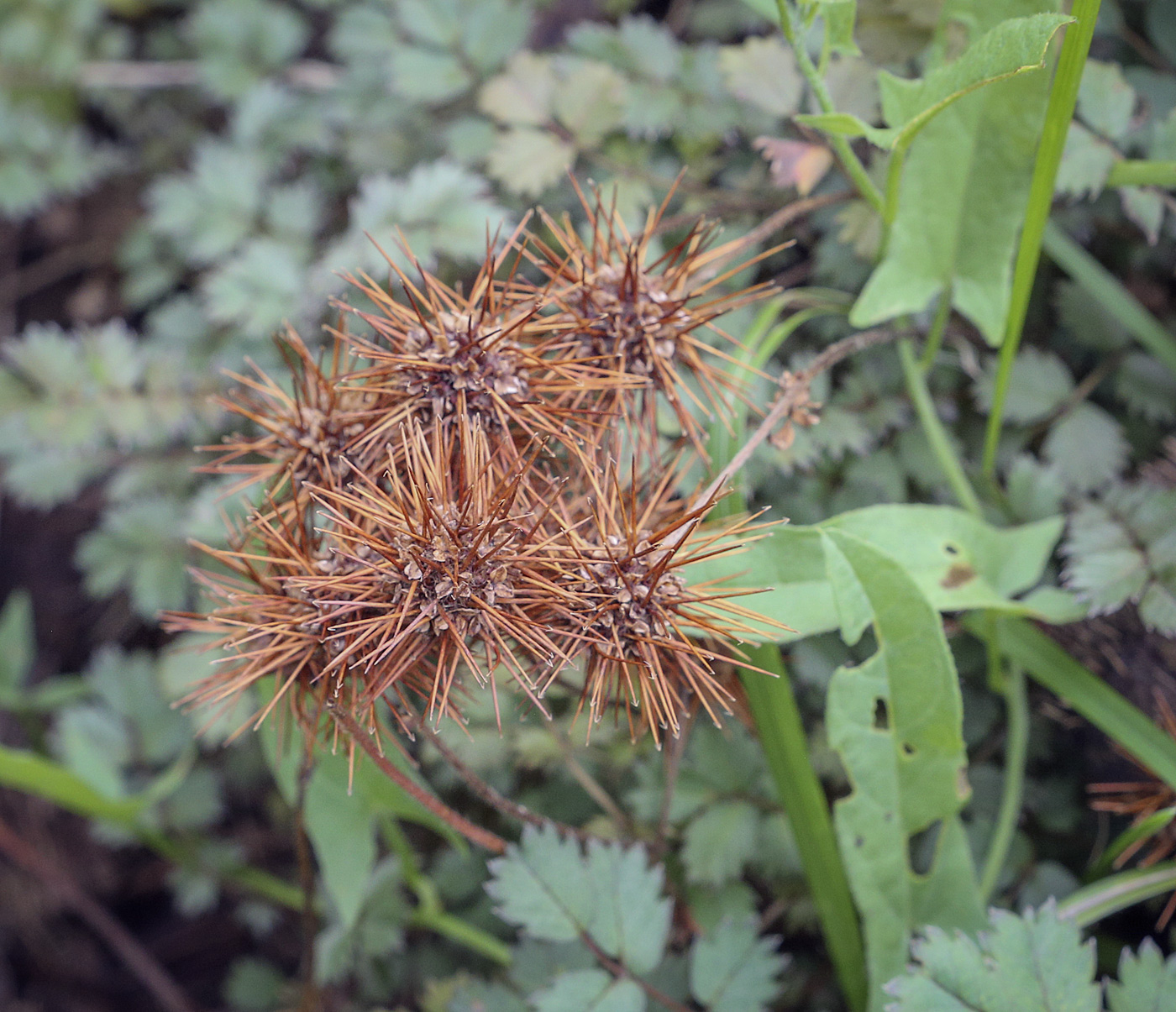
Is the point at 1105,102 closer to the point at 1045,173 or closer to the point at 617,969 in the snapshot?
the point at 1045,173

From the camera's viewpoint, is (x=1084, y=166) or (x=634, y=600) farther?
(x=1084, y=166)

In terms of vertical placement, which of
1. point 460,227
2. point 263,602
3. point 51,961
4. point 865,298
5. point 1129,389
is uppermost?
point 460,227

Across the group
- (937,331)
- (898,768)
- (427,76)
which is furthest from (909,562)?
(427,76)

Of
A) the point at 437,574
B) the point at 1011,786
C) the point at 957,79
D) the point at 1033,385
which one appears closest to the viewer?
the point at 437,574

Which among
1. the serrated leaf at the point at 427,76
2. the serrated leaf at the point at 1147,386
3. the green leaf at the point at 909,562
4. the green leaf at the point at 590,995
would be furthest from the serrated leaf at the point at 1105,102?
the green leaf at the point at 590,995

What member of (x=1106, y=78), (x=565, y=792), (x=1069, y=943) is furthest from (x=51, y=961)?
(x=1106, y=78)

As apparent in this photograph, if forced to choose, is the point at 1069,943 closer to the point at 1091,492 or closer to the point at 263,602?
the point at 1091,492
